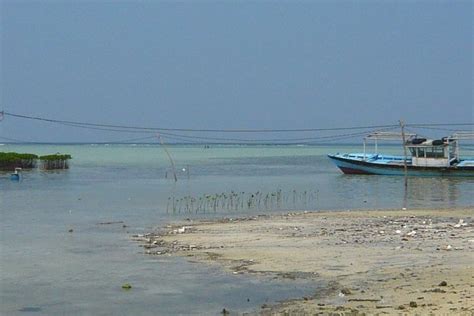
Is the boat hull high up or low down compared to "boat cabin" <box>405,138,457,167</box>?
down

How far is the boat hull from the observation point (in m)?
49.7

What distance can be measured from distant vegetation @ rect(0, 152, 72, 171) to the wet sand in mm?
40361

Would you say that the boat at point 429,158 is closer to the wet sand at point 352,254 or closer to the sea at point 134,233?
the sea at point 134,233

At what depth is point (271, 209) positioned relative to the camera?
30.0 m

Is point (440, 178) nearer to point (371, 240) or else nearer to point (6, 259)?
point (371, 240)

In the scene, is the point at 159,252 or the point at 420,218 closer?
the point at 159,252

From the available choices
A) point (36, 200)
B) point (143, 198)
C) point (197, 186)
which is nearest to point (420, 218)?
point (143, 198)

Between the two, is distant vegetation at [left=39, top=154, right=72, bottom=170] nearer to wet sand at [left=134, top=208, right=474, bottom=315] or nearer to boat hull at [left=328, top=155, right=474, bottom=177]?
boat hull at [left=328, top=155, right=474, bottom=177]

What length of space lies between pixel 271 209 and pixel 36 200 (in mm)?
11558

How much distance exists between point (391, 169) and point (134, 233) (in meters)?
33.9

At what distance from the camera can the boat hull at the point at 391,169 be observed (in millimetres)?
49719

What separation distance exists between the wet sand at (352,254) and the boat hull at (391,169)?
25.5 meters

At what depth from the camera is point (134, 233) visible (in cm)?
2150

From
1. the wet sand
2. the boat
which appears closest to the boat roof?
the boat
